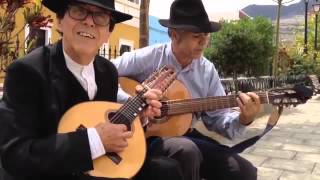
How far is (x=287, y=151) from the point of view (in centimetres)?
663

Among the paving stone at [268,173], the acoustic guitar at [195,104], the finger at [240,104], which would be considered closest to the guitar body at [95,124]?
the acoustic guitar at [195,104]

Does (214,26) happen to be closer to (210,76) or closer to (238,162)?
(210,76)

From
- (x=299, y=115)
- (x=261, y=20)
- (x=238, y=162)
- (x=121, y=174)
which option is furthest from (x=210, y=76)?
(x=261, y=20)

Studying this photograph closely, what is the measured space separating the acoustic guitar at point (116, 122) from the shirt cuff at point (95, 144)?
0.05 metres

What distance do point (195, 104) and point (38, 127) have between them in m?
1.17

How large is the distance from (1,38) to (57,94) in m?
1.65

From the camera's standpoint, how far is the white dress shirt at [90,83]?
6.91 feet

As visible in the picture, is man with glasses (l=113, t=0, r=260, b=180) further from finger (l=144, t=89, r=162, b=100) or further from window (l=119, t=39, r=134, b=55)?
window (l=119, t=39, r=134, b=55)

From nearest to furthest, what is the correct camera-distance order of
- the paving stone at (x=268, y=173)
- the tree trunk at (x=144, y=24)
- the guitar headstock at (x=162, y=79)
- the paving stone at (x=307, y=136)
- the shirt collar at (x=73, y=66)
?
the shirt collar at (x=73, y=66), the guitar headstock at (x=162, y=79), the paving stone at (x=268, y=173), the tree trunk at (x=144, y=24), the paving stone at (x=307, y=136)

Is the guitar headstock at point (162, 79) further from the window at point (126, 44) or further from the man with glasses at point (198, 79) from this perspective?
the window at point (126, 44)

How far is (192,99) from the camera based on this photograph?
301 centimetres

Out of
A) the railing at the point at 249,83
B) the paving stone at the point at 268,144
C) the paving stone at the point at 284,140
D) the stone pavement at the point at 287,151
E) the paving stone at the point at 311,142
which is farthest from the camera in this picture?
the railing at the point at 249,83

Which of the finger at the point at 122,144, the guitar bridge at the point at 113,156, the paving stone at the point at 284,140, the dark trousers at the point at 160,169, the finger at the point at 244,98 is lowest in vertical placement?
the paving stone at the point at 284,140

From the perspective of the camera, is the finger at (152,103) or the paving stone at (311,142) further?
the paving stone at (311,142)
